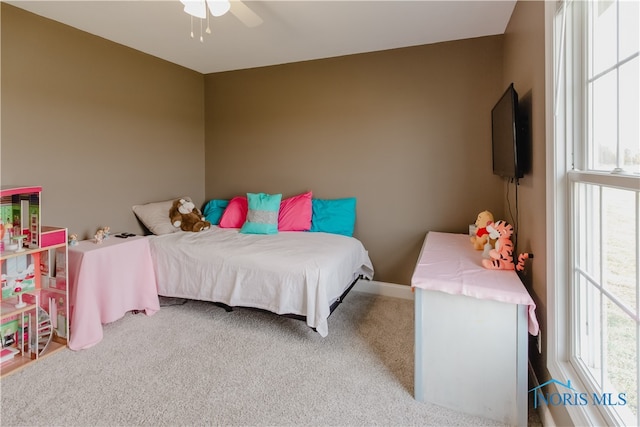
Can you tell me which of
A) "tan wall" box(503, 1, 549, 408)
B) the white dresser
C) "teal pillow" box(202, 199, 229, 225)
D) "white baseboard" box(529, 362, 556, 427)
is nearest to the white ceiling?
"tan wall" box(503, 1, 549, 408)

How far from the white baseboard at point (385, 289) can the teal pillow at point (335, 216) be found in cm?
55

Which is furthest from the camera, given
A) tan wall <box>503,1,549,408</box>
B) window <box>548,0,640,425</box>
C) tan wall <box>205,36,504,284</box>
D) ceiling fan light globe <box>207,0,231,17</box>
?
tan wall <box>205,36,504,284</box>

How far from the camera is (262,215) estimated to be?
321cm

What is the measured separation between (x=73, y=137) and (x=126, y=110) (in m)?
0.57

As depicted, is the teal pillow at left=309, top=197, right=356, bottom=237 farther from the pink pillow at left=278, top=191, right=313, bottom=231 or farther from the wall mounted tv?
the wall mounted tv

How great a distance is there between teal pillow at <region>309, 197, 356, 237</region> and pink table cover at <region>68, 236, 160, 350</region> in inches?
62.9

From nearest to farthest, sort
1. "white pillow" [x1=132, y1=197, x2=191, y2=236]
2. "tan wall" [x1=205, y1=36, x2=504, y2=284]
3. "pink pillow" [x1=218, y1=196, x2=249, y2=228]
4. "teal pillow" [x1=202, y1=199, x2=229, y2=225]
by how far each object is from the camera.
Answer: "tan wall" [x1=205, y1=36, x2=504, y2=284]
"white pillow" [x1=132, y1=197, x2=191, y2=236]
"pink pillow" [x1=218, y1=196, x2=249, y2=228]
"teal pillow" [x1=202, y1=199, x2=229, y2=225]

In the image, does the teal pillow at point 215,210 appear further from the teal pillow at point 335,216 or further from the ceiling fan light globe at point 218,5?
the ceiling fan light globe at point 218,5

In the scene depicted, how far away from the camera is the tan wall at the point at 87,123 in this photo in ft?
7.59

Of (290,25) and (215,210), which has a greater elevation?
(290,25)

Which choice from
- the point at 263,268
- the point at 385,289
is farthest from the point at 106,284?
the point at 385,289

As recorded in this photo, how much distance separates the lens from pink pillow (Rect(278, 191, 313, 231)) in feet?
10.8

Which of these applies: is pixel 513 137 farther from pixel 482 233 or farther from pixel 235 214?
pixel 235 214

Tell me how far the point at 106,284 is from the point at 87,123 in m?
1.42
